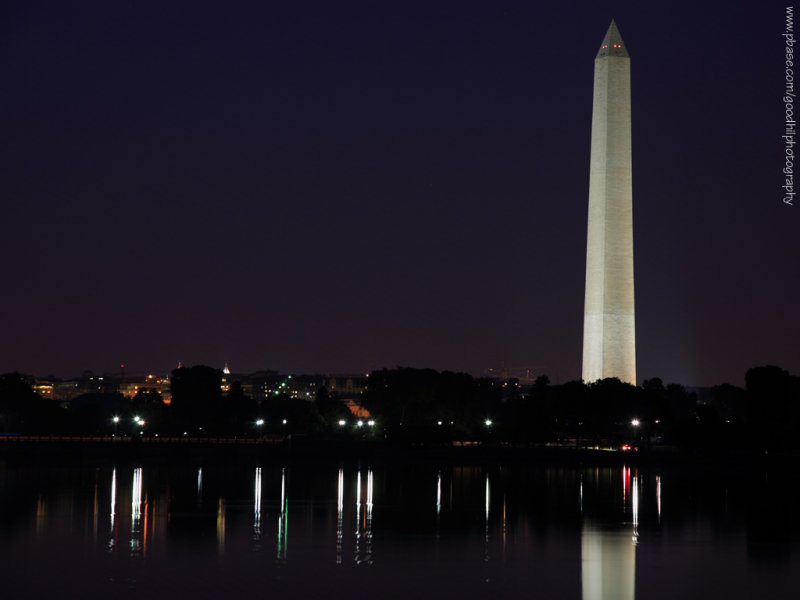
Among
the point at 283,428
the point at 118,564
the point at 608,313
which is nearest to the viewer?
the point at 118,564

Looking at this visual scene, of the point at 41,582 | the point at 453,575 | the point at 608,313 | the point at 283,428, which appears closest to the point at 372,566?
the point at 453,575

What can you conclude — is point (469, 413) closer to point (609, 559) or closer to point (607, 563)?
point (609, 559)

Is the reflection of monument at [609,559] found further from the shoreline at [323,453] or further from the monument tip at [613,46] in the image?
the monument tip at [613,46]

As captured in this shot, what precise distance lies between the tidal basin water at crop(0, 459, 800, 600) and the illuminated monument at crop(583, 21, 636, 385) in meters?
34.8

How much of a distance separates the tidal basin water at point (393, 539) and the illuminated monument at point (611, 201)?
114 ft

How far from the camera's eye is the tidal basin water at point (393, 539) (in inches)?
1011

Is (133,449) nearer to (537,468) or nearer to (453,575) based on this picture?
(537,468)

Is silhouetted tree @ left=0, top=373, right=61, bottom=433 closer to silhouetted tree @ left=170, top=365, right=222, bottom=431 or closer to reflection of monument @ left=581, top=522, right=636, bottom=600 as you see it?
silhouetted tree @ left=170, top=365, right=222, bottom=431

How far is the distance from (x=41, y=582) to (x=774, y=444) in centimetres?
6814

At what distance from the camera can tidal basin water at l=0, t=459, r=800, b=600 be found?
84.3 ft

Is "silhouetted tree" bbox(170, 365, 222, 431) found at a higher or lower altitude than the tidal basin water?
higher

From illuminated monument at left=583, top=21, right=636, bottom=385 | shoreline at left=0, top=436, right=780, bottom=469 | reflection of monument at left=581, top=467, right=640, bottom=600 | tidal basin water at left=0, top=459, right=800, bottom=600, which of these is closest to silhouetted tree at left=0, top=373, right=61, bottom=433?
shoreline at left=0, top=436, right=780, bottom=469

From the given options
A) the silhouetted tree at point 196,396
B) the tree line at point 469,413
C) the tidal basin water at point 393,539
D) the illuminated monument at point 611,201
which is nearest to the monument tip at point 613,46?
the illuminated monument at point 611,201

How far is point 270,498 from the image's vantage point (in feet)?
152
